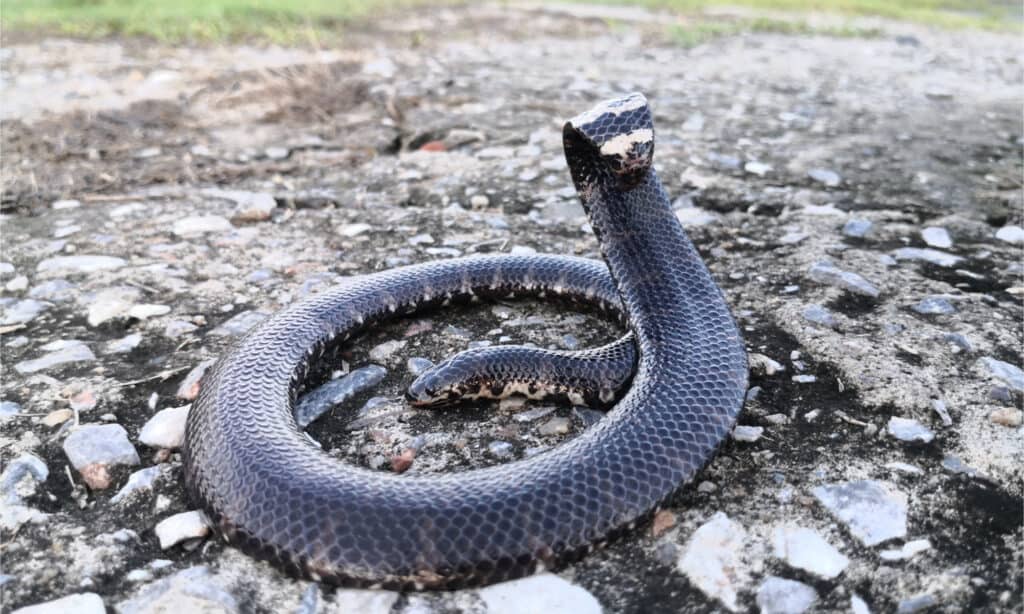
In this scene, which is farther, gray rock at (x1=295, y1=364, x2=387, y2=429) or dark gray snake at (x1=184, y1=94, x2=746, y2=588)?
gray rock at (x1=295, y1=364, x2=387, y2=429)

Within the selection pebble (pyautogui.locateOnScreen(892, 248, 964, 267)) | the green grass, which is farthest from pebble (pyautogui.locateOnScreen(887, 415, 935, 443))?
the green grass

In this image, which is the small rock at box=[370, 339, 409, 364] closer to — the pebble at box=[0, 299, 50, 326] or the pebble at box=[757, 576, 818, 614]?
the pebble at box=[0, 299, 50, 326]

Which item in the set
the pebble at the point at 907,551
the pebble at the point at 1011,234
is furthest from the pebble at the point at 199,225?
the pebble at the point at 1011,234

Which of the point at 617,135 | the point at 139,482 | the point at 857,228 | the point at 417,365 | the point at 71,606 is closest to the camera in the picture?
the point at 71,606

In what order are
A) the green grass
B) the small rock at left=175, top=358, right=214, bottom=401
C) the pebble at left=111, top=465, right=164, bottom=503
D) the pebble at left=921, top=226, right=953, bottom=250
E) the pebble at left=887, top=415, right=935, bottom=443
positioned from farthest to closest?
the green grass
the pebble at left=921, top=226, right=953, bottom=250
the small rock at left=175, top=358, right=214, bottom=401
the pebble at left=887, top=415, right=935, bottom=443
the pebble at left=111, top=465, right=164, bottom=503

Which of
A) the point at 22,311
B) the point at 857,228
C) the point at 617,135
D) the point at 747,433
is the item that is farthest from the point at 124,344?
the point at 857,228

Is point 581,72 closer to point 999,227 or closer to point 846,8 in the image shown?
point 999,227

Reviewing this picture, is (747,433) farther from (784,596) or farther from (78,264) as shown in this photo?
(78,264)
